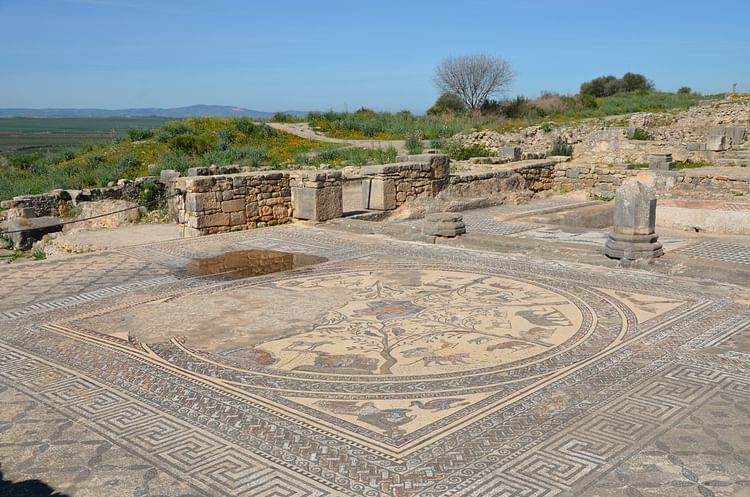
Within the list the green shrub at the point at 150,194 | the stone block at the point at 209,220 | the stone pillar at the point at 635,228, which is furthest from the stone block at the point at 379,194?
the green shrub at the point at 150,194

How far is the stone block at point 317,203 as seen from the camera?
1136 cm

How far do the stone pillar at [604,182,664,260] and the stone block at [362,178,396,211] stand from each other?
5.13 metres

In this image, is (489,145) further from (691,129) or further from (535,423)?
(535,423)

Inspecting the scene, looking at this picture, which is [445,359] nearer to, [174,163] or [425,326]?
[425,326]

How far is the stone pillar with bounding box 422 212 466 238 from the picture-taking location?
31.7 ft

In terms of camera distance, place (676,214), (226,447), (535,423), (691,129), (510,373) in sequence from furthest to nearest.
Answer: (691,129)
(676,214)
(510,373)
(535,423)
(226,447)

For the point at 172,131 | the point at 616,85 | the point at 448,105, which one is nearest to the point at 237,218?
the point at 172,131

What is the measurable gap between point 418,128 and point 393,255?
2053 cm

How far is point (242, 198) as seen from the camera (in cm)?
1117

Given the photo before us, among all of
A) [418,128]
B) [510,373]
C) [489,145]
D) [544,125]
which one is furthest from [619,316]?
[418,128]

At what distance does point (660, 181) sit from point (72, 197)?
13.0 meters

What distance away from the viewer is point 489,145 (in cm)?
2453

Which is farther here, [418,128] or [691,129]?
[418,128]

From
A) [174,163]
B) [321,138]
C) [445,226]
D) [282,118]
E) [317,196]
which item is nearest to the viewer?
[445,226]
